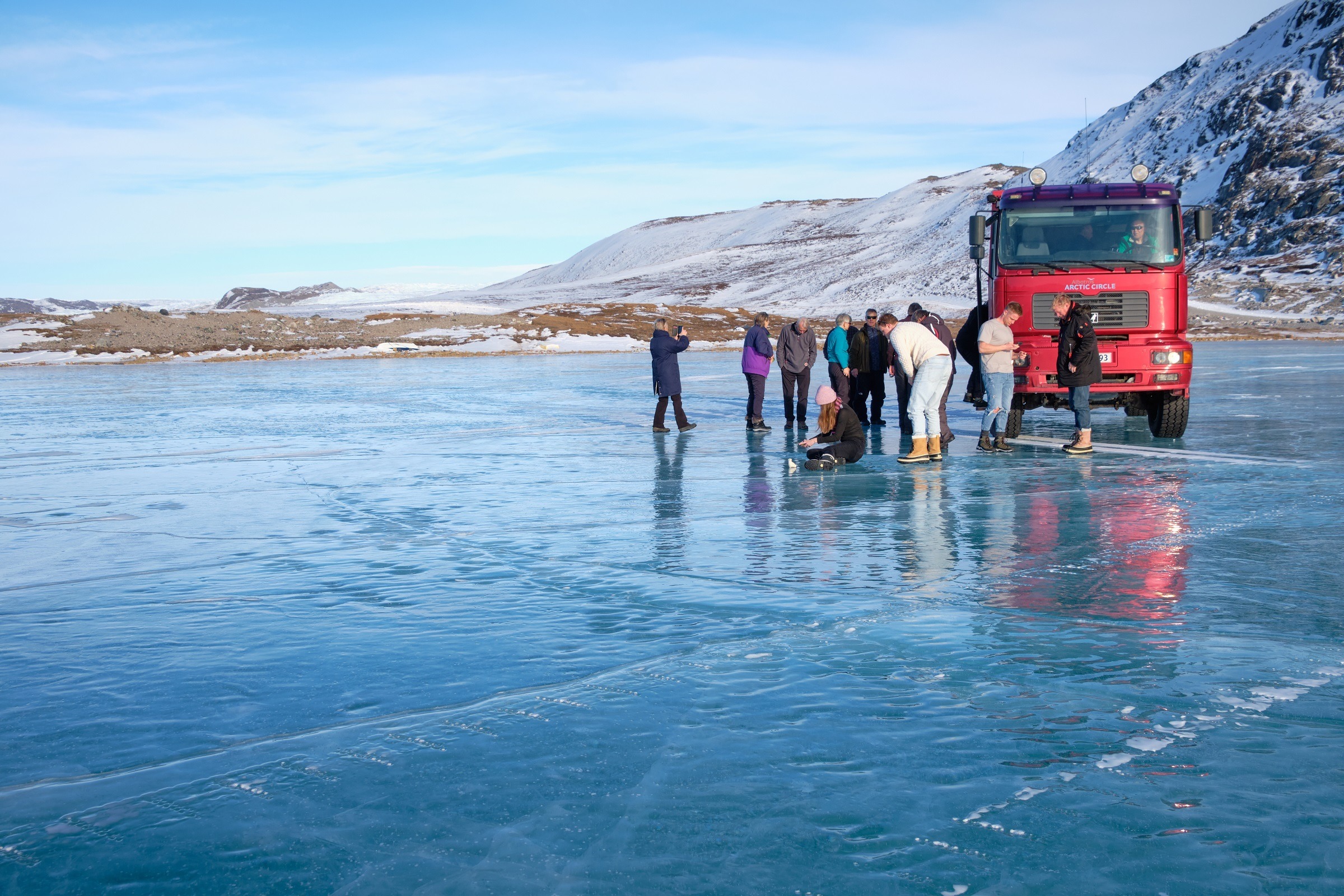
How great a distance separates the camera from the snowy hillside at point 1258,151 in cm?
8656

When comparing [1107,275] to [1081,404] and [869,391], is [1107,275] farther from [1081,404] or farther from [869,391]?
[869,391]

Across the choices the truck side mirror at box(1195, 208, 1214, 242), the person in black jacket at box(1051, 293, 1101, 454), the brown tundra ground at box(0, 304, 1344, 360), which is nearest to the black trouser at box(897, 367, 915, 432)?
the person in black jacket at box(1051, 293, 1101, 454)

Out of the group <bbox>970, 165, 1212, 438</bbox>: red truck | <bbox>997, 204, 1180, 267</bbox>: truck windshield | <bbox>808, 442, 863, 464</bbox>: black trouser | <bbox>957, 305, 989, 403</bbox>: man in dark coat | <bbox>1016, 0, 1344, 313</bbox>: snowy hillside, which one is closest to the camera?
<bbox>808, 442, 863, 464</bbox>: black trouser

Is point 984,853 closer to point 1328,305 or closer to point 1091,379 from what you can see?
point 1091,379

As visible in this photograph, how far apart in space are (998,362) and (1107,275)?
193 centimetres

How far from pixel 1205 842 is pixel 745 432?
12729 millimetres

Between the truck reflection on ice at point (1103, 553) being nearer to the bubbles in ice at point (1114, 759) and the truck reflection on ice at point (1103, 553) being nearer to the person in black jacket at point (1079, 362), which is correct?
the bubbles in ice at point (1114, 759)

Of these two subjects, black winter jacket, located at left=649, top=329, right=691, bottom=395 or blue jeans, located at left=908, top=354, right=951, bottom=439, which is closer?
blue jeans, located at left=908, top=354, right=951, bottom=439

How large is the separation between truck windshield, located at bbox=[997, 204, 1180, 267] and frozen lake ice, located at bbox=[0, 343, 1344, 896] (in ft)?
12.4

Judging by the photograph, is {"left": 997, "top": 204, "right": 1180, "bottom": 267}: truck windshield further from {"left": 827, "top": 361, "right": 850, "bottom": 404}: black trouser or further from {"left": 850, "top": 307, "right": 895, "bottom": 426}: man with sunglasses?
{"left": 827, "top": 361, "right": 850, "bottom": 404}: black trouser

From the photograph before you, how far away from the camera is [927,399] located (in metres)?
12.0

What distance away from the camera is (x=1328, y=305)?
7256cm

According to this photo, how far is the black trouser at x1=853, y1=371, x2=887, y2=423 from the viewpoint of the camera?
51.3ft

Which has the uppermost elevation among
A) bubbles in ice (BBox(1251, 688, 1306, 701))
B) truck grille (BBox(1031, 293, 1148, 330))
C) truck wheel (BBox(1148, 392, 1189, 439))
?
truck grille (BBox(1031, 293, 1148, 330))
